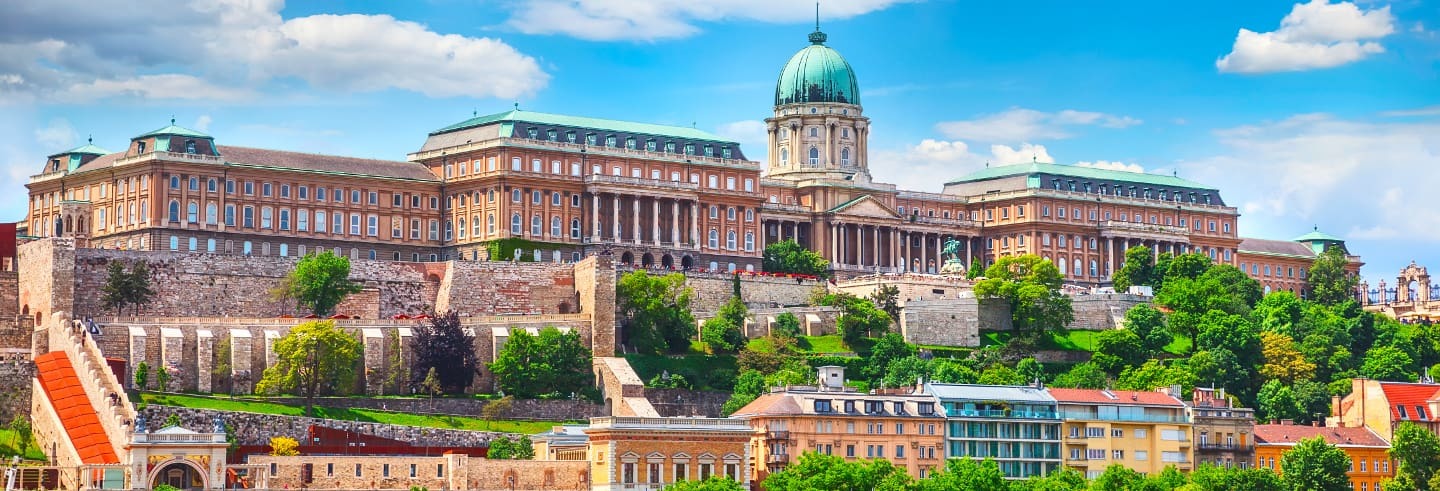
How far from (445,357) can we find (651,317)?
14277mm

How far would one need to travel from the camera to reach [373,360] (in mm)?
138000

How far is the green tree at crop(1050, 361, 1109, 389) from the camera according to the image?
14925 cm

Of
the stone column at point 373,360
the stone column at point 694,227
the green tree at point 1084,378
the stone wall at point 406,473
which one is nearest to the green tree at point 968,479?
the stone wall at point 406,473

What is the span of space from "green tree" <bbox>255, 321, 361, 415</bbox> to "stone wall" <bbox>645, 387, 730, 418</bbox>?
634 inches

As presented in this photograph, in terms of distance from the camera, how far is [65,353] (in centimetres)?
13038

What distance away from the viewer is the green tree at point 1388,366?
15788cm

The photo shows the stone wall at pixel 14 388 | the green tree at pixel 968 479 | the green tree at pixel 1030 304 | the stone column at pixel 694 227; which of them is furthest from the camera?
the stone column at pixel 694 227

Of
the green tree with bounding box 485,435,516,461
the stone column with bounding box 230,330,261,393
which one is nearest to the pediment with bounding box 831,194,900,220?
the stone column with bounding box 230,330,261,393

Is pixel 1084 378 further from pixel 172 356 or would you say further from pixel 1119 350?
pixel 172 356

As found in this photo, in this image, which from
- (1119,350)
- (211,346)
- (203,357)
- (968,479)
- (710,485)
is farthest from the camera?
(1119,350)

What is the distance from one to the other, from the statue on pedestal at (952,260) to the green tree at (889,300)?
15.9 metres

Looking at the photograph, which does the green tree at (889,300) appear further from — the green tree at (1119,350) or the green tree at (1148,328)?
the green tree at (1148,328)

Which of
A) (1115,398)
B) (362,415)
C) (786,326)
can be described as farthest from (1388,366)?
(362,415)

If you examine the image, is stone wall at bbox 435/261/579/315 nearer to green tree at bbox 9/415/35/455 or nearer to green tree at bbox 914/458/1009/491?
green tree at bbox 9/415/35/455
